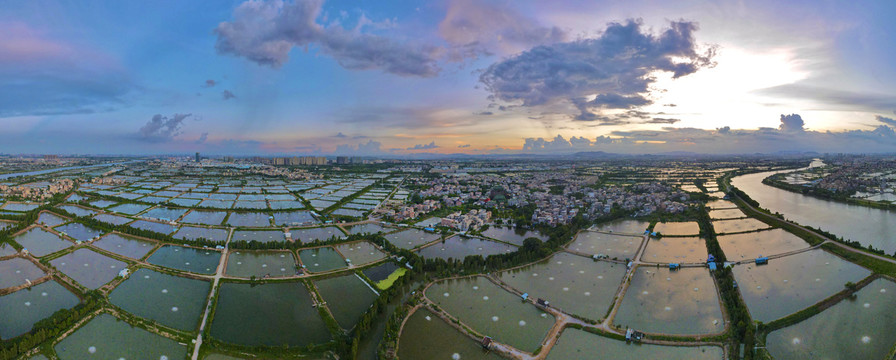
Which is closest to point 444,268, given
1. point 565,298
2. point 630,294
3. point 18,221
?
point 565,298

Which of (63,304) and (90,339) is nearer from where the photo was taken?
(90,339)

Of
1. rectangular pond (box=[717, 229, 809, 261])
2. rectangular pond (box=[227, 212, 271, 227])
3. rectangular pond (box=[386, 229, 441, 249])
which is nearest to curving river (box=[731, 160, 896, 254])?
rectangular pond (box=[717, 229, 809, 261])

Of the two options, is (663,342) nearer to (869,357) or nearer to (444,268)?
(869,357)

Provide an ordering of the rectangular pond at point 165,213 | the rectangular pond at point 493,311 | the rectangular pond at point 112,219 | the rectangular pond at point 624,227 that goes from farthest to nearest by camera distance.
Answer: the rectangular pond at point 165,213 → the rectangular pond at point 112,219 → the rectangular pond at point 624,227 → the rectangular pond at point 493,311

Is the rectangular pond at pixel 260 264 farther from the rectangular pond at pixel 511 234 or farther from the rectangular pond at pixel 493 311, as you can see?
the rectangular pond at pixel 511 234

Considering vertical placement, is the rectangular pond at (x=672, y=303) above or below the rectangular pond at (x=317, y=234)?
below

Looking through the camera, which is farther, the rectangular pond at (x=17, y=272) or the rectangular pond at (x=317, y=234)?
the rectangular pond at (x=317, y=234)

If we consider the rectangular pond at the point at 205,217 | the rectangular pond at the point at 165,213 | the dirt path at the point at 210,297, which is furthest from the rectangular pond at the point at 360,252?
the rectangular pond at the point at 165,213
